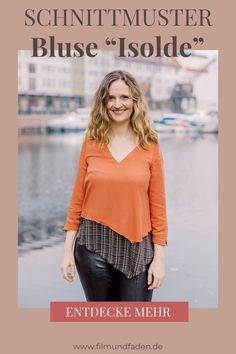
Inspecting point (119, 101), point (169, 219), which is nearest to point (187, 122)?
point (169, 219)

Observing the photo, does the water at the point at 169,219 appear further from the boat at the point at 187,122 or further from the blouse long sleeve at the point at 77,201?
Result: the blouse long sleeve at the point at 77,201

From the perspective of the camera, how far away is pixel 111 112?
2.18 m

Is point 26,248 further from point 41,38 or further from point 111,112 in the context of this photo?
point 111,112

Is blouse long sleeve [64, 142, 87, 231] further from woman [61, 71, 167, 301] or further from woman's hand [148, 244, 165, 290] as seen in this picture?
woman's hand [148, 244, 165, 290]

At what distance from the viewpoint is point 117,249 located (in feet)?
7.18

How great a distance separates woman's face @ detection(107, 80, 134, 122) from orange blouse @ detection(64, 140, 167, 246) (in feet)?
0.40

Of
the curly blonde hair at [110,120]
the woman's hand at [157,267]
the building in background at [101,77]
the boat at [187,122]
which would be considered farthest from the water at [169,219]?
the curly blonde hair at [110,120]

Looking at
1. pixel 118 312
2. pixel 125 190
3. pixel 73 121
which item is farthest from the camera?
pixel 73 121

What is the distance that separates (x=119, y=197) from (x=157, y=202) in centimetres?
15

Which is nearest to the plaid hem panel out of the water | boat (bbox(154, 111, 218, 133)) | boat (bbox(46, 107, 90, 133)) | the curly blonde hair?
the curly blonde hair

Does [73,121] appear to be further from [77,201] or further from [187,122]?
[77,201]

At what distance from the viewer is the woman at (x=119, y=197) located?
84.7 inches

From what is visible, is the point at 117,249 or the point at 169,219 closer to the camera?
the point at 117,249

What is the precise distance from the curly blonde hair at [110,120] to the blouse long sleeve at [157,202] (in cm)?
7
